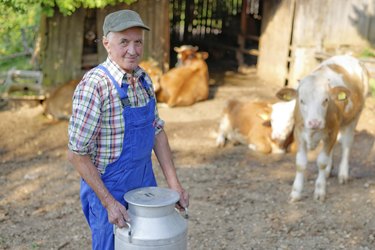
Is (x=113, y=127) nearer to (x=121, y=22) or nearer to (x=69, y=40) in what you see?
(x=121, y=22)

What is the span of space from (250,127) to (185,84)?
2456mm

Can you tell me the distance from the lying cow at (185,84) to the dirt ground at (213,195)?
1.19 m

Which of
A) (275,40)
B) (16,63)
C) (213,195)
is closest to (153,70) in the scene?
(16,63)

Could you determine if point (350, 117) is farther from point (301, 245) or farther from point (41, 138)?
point (41, 138)

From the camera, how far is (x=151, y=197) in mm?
2824

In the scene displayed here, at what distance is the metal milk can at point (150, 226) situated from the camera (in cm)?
273

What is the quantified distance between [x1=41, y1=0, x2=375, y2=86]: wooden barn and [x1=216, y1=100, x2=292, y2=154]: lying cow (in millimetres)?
2683

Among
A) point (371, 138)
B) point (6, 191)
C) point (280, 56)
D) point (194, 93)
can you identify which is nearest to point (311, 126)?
point (371, 138)

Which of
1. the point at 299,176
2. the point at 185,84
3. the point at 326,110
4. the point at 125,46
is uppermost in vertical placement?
the point at 125,46

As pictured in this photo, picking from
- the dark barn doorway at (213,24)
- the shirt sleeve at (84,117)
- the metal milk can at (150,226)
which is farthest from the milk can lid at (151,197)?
the dark barn doorway at (213,24)

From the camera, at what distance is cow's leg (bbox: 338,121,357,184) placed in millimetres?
6566

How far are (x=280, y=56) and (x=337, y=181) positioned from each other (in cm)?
591

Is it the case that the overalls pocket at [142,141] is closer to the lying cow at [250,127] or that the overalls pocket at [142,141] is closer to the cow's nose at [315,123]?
the cow's nose at [315,123]

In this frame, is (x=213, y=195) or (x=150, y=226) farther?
(x=213, y=195)
